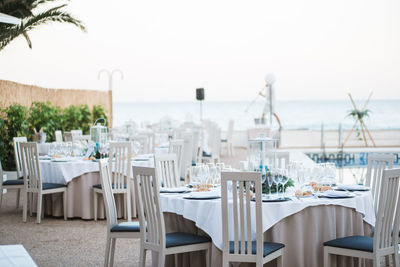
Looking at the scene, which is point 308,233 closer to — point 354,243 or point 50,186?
point 354,243

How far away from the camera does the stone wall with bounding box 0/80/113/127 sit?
1144 centimetres

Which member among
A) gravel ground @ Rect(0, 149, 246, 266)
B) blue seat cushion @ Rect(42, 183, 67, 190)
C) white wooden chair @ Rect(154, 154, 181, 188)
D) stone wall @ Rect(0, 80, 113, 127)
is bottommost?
gravel ground @ Rect(0, 149, 246, 266)

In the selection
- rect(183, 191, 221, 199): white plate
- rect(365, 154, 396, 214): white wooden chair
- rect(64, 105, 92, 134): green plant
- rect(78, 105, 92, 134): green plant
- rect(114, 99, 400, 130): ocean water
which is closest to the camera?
rect(183, 191, 221, 199): white plate

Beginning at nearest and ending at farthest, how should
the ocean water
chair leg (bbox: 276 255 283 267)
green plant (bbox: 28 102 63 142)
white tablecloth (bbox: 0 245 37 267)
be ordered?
white tablecloth (bbox: 0 245 37 267)
chair leg (bbox: 276 255 283 267)
green plant (bbox: 28 102 63 142)
the ocean water

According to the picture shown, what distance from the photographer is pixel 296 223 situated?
467 centimetres

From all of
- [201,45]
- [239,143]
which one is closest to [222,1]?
[201,45]

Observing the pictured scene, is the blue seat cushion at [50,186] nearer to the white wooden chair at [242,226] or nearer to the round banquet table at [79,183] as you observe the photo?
the round banquet table at [79,183]

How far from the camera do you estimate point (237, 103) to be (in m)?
51.1

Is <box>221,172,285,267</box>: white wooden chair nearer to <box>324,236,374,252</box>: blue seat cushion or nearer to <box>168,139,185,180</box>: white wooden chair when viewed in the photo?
<box>324,236,374,252</box>: blue seat cushion

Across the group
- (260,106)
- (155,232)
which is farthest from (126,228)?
(260,106)

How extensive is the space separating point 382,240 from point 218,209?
1230 millimetres

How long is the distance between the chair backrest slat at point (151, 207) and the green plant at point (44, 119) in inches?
287

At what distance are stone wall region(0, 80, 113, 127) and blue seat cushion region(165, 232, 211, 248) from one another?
7.37 m

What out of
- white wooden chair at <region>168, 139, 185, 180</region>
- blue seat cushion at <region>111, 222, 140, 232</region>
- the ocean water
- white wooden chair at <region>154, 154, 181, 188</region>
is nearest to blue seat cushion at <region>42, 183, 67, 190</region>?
white wooden chair at <region>168, 139, 185, 180</region>
